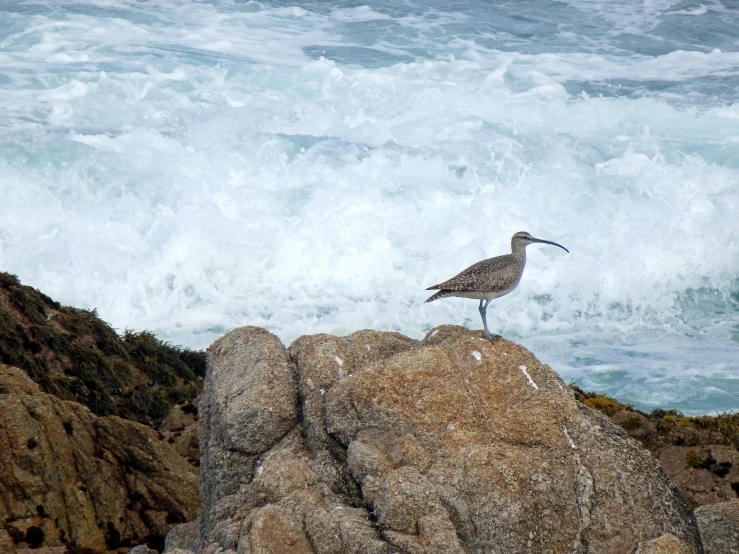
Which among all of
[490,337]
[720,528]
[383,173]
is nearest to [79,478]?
[490,337]

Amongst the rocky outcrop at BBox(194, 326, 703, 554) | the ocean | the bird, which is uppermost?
the bird

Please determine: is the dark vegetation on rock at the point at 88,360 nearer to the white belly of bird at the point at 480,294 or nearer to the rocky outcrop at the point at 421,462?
the rocky outcrop at the point at 421,462

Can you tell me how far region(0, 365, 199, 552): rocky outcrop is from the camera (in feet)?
27.5

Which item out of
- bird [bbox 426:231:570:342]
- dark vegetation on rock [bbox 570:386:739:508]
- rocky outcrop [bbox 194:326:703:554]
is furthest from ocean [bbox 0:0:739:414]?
rocky outcrop [bbox 194:326:703:554]

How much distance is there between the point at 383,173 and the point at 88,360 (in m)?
15.1

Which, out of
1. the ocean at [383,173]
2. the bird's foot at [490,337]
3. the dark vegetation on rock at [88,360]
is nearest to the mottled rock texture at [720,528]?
the bird's foot at [490,337]

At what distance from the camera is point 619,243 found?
24.1m

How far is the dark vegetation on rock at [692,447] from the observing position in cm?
954

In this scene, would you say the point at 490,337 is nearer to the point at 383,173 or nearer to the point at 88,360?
the point at 88,360

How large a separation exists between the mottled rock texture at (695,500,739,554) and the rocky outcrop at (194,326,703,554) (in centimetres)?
73

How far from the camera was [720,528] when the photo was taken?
764cm

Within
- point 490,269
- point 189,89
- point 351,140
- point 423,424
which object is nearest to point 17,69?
point 189,89

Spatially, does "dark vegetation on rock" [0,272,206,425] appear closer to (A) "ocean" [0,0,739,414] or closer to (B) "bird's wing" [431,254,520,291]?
(B) "bird's wing" [431,254,520,291]

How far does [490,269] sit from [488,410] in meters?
2.88
